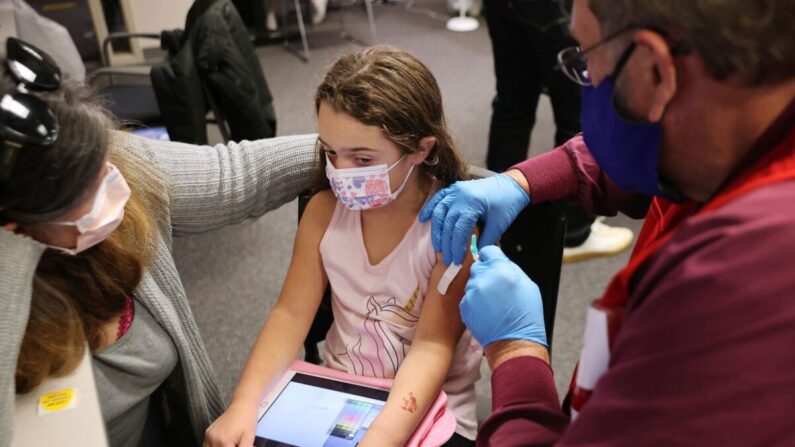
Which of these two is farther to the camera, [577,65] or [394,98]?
[394,98]

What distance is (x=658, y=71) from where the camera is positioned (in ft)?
2.12

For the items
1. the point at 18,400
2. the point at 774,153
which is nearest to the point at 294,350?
the point at 18,400

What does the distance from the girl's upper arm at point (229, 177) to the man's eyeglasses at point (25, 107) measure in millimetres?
335

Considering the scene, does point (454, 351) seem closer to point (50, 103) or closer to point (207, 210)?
point (207, 210)

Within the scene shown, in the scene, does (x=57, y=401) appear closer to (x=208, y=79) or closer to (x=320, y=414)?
(x=320, y=414)

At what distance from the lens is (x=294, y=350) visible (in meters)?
1.33

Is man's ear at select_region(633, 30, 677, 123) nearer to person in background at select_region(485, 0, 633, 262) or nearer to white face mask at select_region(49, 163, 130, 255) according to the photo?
white face mask at select_region(49, 163, 130, 255)

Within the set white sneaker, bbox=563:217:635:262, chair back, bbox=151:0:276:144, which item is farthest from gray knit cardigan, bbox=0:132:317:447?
white sneaker, bbox=563:217:635:262

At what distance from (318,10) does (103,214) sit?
4299 mm

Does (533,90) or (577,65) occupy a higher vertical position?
(577,65)

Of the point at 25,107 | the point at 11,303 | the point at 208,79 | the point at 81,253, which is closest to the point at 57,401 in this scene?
the point at 11,303

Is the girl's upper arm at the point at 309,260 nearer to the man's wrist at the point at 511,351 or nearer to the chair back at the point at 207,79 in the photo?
the man's wrist at the point at 511,351

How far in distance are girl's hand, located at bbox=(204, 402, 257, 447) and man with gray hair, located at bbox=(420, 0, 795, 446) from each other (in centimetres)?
54

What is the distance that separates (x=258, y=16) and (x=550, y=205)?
4283 millimetres
